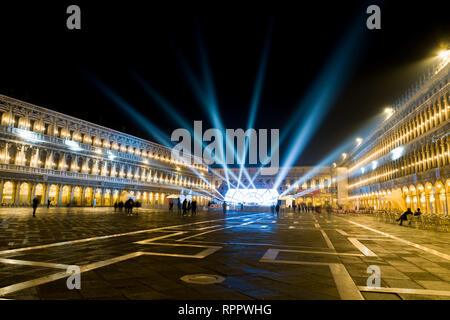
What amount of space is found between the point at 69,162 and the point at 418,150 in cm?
4659

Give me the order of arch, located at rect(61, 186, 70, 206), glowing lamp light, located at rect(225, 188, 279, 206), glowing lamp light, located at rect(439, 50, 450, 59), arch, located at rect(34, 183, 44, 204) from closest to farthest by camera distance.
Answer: glowing lamp light, located at rect(439, 50, 450, 59) → arch, located at rect(34, 183, 44, 204) → arch, located at rect(61, 186, 70, 206) → glowing lamp light, located at rect(225, 188, 279, 206)

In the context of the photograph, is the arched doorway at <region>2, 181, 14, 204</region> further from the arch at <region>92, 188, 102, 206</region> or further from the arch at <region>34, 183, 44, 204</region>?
the arch at <region>92, 188, 102, 206</region>

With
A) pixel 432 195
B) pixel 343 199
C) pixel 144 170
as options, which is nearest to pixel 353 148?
pixel 343 199

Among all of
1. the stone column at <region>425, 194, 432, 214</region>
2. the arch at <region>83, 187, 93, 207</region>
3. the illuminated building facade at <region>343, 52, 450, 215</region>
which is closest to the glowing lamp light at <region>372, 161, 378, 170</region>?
the illuminated building facade at <region>343, 52, 450, 215</region>

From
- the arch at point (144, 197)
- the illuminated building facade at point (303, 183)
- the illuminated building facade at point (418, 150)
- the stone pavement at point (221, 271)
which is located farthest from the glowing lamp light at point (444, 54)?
the illuminated building facade at point (303, 183)

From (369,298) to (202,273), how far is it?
2.57m

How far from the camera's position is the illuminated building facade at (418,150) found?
23764 millimetres

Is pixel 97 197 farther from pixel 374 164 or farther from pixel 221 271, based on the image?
pixel 221 271

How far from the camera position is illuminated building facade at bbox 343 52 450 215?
78.0ft

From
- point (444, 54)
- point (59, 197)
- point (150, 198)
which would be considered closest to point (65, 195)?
point (59, 197)

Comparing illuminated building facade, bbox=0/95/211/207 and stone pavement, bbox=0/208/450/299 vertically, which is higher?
illuminated building facade, bbox=0/95/211/207

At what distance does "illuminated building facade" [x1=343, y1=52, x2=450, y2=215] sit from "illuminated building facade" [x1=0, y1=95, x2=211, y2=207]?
34438 millimetres

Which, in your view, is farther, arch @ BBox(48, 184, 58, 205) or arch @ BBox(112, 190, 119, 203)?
arch @ BBox(112, 190, 119, 203)

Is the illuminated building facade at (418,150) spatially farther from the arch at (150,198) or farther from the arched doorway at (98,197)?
the arch at (150,198)
